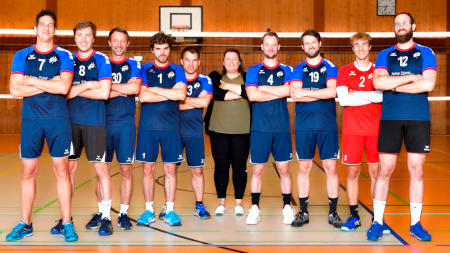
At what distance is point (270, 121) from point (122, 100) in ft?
5.21

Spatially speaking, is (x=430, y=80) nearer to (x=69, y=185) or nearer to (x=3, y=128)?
(x=69, y=185)

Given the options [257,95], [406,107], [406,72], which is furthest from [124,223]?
[406,72]

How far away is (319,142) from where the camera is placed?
5152 millimetres

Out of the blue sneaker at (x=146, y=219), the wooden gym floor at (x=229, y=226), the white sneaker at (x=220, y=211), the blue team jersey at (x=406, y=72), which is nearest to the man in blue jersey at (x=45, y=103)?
the wooden gym floor at (x=229, y=226)

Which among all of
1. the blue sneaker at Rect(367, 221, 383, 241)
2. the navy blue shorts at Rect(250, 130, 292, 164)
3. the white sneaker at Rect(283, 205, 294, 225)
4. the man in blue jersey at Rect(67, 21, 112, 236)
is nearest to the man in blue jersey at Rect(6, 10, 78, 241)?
the man in blue jersey at Rect(67, 21, 112, 236)

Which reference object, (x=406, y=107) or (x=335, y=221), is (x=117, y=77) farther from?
(x=406, y=107)

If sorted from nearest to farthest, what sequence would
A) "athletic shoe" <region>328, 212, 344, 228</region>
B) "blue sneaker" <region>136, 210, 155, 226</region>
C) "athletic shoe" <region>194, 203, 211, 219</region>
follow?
"athletic shoe" <region>328, 212, 344, 228</region>, "blue sneaker" <region>136, 210, 155, 226</region>, "athletic shoe" <region>194, 203, 211, 219</region>

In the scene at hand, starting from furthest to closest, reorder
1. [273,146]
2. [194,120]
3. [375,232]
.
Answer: [194,120] → [273,146] → [375,232]

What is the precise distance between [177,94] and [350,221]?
222 centimetres

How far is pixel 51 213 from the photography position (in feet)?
18.9

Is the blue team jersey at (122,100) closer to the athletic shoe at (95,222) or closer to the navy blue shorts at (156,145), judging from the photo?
the navy blue shorts at (156,145)

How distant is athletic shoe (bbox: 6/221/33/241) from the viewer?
457 centimetres

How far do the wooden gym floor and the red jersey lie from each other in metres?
1.04

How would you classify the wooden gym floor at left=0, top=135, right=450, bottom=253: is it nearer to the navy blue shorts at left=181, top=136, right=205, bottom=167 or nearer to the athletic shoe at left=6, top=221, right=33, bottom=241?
the athletic shoe at left=6, top=221, right=33, bottom=241
